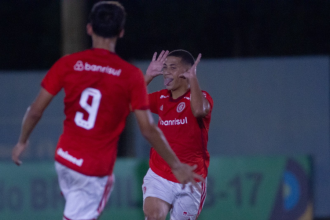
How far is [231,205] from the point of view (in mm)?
7465

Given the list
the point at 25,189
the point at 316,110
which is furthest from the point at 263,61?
the point at 25,189

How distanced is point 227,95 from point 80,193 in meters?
6.05

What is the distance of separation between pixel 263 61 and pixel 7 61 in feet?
22.7

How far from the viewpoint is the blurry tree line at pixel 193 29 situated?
39.6ft

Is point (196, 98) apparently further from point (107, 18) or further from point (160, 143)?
point (107, 18)

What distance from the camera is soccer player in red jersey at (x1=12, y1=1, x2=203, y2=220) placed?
3.36 meters

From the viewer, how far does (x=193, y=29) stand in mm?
12539

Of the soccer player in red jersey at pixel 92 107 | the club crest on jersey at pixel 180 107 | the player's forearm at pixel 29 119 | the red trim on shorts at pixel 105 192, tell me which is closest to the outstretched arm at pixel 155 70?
the club crest on jersey at pixel 180 107

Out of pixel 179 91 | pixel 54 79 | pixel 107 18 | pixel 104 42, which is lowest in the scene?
pixel 179 91

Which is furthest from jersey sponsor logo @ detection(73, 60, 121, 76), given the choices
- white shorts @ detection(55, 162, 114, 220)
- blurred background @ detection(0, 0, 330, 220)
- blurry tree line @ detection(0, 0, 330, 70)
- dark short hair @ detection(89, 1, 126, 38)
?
blurry tree line @ detection(0, 0, 330, 70)

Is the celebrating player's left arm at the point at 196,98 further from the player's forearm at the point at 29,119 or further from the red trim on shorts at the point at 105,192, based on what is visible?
the player's forearm at the point at 29,119

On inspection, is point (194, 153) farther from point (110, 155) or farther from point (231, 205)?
point (231, 205)

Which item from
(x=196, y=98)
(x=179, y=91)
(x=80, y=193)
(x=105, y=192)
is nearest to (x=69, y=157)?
(x=80, y=193)

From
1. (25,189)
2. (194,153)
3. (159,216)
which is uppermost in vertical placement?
(194,153)
